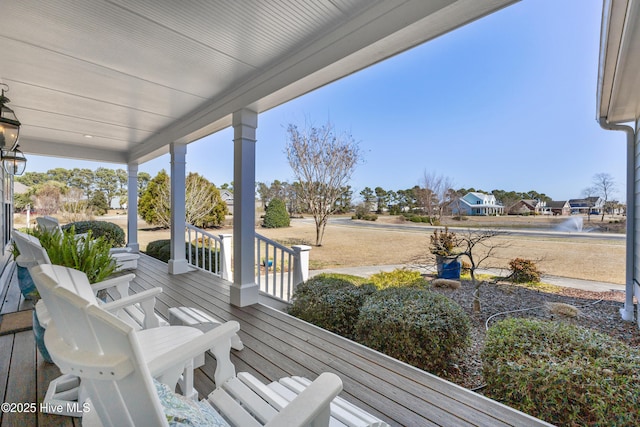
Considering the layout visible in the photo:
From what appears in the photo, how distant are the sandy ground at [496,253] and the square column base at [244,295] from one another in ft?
8.08

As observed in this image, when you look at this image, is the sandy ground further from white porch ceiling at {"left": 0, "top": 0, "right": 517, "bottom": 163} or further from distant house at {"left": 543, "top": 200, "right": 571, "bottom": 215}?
white porch ceiling at {"left": 0, "top": 0, "right": 517, "bottom": 163}

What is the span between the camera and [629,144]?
295 centimetres

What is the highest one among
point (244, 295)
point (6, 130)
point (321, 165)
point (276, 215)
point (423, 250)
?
point (321, 165)

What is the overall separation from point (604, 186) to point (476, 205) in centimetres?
118

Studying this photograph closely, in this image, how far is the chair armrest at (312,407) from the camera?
79 centimetres

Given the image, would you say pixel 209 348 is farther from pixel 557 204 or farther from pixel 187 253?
pixel 187 253

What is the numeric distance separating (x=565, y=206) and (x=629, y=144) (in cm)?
93

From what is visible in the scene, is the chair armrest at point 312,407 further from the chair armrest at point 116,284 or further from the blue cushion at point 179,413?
the chair armrest at point 116,284

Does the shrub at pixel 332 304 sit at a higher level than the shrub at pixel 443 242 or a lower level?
lower

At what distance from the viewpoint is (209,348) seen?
1.25 meters

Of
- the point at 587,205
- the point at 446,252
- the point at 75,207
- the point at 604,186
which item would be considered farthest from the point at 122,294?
the point at 75,207

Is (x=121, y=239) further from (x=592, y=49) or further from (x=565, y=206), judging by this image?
(x=592, y=49)

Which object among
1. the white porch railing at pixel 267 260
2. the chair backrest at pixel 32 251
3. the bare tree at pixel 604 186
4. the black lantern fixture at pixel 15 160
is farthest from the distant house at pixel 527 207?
the black lantern fixture at pixel 15 160

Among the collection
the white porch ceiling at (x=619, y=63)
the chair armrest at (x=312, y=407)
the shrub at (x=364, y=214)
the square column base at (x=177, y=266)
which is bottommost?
the square column base at (x=177, y=266)
